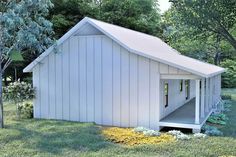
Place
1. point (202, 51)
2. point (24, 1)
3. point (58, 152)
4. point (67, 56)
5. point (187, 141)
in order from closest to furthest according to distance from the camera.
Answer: point (58, 152), point (187, 141), point (24, 1), point (67, 56), point (202, 51)

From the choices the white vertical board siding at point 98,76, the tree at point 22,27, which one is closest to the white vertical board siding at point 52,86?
the tree at point 22,27

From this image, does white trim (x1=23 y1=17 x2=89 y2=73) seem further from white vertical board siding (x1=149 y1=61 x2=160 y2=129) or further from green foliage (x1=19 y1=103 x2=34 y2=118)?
white vertical board siding (x1=149 y1=61 x2=160 y2=129)

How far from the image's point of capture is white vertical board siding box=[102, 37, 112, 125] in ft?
40.3

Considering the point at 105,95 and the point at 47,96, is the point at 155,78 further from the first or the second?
the point at 47,96

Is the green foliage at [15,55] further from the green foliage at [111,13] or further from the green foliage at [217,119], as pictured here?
the green foliage at [111,13]

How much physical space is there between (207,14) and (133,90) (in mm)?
5994

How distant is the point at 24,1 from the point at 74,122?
16.2 ft

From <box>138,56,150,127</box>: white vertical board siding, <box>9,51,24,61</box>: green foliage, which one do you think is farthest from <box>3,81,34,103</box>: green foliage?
<box>138,56,150,127</box>: white vertical board siding

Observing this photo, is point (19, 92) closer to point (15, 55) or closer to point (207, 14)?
point (15, 55)

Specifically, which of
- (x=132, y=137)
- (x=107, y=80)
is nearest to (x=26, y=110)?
(x=107, y=80)

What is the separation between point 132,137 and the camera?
1016 centimetres

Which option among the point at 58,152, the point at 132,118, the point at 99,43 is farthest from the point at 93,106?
the point at 58,152

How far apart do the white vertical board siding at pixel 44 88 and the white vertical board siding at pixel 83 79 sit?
61.7 inches

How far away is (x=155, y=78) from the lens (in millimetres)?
11531
